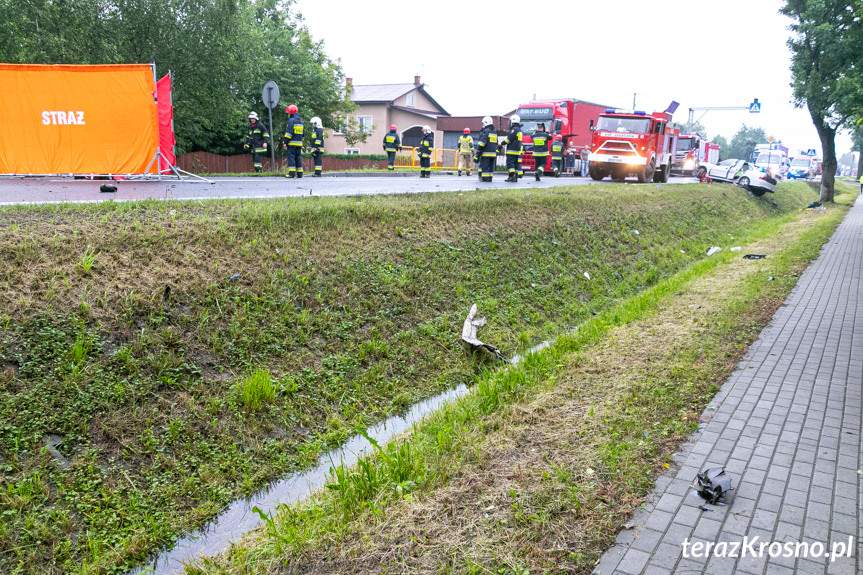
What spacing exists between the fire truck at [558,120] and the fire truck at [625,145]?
3.65 meters

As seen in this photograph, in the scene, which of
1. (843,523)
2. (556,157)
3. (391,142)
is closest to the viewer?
(843,523)

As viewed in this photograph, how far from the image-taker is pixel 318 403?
564cm

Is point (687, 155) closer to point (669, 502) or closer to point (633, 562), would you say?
point (669, 502)

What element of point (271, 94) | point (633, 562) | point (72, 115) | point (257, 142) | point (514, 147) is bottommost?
point (633, 562)

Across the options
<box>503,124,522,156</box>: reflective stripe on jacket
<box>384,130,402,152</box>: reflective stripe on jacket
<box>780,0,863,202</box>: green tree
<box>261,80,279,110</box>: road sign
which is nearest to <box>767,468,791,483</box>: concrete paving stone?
<box>503,124,522,156</box>: reflective stripe on jacket

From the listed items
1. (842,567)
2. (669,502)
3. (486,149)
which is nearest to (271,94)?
(486,149)

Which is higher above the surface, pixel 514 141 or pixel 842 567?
pixel 514 141

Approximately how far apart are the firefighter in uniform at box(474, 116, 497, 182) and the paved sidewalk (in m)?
12.7

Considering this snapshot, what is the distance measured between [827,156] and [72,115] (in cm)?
3476

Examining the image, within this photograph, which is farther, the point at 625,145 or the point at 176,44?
the point at 625,145

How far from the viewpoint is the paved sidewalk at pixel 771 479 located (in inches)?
117

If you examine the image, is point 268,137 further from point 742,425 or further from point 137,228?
point 742,425

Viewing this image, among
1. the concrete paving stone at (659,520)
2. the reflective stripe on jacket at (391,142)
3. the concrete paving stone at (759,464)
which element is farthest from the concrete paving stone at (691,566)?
the reflective stripe on jacket at (391,142)

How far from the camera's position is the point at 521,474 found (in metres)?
3.79
